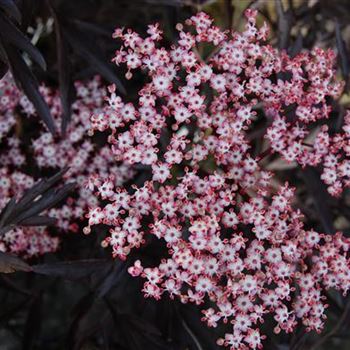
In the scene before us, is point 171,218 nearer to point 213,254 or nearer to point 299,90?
point 213,254

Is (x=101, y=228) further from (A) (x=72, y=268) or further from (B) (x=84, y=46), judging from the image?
(B) (x=84, y=46)

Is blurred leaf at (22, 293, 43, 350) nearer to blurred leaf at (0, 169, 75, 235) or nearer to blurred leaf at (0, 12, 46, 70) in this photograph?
blurred leaf at (0, 169, 75, 235)

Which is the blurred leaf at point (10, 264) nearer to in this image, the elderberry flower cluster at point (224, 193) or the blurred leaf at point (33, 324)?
the elderberry flower cluster at point (224, 193)

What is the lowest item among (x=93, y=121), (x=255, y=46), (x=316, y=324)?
(x=316, y=324)

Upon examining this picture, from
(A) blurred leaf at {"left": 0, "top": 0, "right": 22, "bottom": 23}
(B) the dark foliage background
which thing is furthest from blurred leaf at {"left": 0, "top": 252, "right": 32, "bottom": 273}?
(A) blurred leaf at {"left": 0, "top": 0, "right": 22, "bottom": 23}

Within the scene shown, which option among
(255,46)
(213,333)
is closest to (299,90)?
(255,46)

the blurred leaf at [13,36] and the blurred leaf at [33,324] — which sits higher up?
the blurred leaf at [13,36]

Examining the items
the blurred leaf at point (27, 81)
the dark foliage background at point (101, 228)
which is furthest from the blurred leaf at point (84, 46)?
the blurred leaf at point (27, 81)
